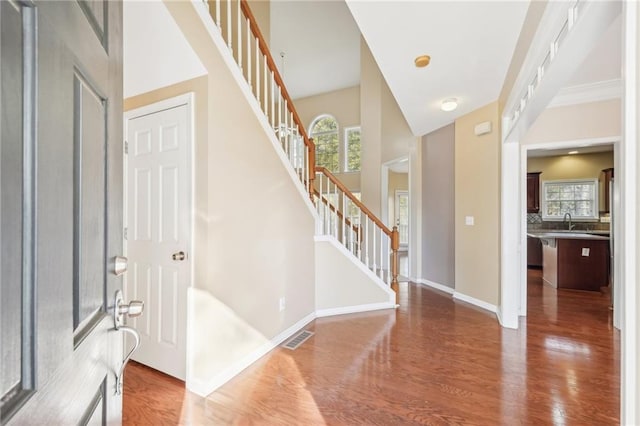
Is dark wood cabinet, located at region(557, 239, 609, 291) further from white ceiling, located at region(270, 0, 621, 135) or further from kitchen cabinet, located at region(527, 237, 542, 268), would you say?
white ceiling, located at region(270, 0, 621, 135)

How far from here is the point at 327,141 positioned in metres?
8.01

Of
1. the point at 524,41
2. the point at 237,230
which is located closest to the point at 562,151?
the point at 524,41

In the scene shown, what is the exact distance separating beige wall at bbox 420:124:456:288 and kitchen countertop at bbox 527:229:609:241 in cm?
202

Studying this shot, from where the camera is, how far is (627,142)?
3.04 ft

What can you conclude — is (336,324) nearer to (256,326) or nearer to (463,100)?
(256,326)

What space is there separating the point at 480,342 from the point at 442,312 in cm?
83

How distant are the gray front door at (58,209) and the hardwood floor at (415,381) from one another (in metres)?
1.31

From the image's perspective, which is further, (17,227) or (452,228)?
(452,228)

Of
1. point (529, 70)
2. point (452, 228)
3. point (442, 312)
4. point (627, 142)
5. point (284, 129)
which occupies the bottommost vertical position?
point (442, 312)

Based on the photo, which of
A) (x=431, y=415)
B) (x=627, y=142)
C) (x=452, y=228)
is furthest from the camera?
(x=452, y=228)

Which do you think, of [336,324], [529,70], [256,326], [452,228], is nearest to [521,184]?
[452,228]

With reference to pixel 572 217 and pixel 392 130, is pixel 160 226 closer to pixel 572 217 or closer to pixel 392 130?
pixel 392 130

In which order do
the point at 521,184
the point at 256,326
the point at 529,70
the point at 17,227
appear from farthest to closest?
1. the point at 521,184
2. the point at 256,326
3. the point at 529,70
4. the point at 17,227

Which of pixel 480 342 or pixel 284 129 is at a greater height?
pixel 284 129
